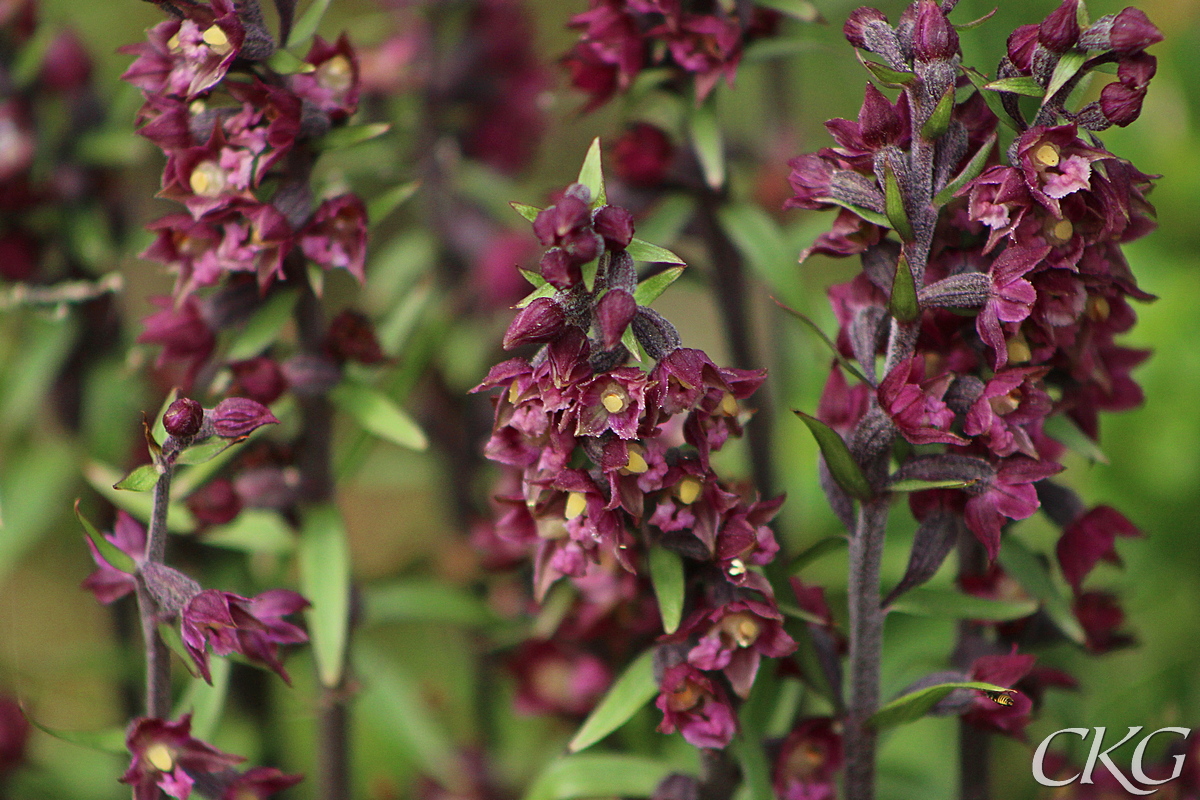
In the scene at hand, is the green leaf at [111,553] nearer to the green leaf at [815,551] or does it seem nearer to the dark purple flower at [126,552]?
the dark purple flower at [126,552]

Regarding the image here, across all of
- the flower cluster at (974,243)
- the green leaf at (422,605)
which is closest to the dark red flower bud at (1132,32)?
the flower cluster at (974,243)

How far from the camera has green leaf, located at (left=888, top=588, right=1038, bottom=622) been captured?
680mm

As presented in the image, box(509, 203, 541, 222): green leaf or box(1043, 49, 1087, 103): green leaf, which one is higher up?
box(1043, 49, 1087, 103): green leaf

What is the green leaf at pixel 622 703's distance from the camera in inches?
26.6

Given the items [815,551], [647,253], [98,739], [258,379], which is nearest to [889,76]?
[647,253]

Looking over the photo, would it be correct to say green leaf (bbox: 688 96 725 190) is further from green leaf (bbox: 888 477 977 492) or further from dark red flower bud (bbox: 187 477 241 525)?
dark red flower bud (bbox: 187 477 241 525)

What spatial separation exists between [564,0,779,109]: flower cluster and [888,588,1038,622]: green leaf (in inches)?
15.6

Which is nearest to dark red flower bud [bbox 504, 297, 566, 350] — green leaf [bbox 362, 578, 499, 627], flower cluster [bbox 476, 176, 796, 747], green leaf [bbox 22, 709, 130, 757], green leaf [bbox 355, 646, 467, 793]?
flower cluster [bbox 476, 176, 796, 747]

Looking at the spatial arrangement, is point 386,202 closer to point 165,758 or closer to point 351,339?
point 351,339

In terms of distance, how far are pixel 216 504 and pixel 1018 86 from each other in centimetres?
63

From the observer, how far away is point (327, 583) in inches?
33.8

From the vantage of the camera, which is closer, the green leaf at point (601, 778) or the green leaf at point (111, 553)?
the green leaf at point (111, 553)

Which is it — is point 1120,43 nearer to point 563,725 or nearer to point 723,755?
point 723,755

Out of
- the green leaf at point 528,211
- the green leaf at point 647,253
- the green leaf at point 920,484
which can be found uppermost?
the green leaf at point 528,211
